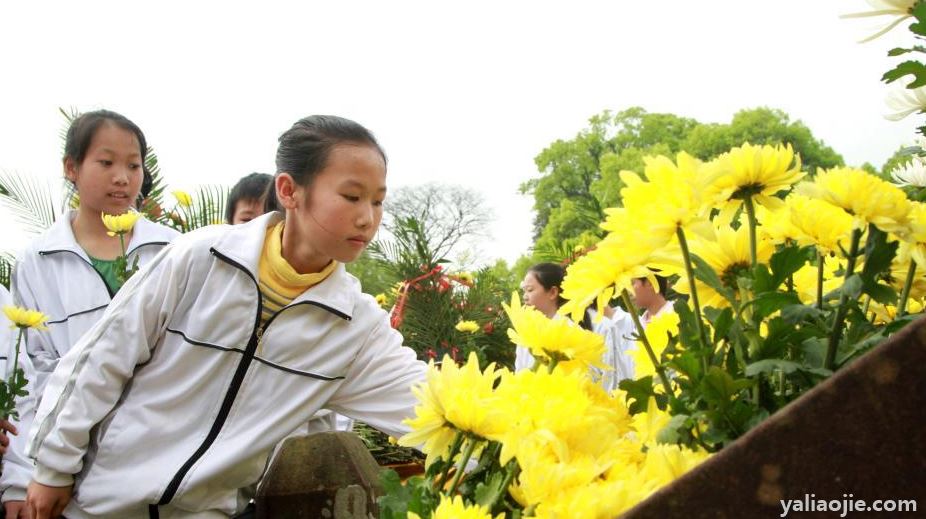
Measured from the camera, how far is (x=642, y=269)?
83 centimetres

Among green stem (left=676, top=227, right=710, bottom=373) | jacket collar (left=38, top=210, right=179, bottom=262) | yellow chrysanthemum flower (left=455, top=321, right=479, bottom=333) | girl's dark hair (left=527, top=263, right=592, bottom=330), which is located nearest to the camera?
green stem (left=676, top=227, right=710, bottom=373)

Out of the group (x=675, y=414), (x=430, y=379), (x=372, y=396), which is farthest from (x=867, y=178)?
(x=372, y=396)

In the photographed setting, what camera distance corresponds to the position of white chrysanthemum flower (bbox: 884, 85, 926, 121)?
106 centimetres

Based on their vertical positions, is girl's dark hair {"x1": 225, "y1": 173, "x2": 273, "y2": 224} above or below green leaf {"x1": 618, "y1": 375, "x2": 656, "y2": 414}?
below

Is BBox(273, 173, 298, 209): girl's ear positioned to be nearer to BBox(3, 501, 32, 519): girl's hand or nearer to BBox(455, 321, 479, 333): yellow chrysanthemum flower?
BBox(3, 501, 32, 519): girl's hand

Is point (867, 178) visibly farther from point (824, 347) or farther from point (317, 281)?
point (317, 281)

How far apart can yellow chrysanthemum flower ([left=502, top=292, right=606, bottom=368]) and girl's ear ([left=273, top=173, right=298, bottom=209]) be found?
1706 mm

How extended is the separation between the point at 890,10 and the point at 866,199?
1.00ft

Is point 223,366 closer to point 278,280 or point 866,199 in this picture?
point 278,280

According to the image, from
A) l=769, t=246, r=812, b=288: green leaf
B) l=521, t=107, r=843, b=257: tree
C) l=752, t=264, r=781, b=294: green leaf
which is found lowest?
l=521, t=107, r=843, b=257: tree

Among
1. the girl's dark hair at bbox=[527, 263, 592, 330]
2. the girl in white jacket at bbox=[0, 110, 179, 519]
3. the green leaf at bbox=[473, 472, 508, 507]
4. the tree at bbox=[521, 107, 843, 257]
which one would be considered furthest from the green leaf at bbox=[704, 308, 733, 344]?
the tree at bbox=[521, 107, 843, 257]

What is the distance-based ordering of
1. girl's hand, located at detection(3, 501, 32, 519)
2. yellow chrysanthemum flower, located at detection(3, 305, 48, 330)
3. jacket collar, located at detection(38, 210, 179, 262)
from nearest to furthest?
girl's hand, located at detection(3, 501, 32, 519) < yellow chrysanthemum flower, located at detection(3, 305, 48, 330) < jacket collar, located at detection(38, 210, 179, 262)

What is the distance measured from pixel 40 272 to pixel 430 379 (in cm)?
283

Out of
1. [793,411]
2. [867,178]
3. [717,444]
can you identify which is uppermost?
[867,178]
